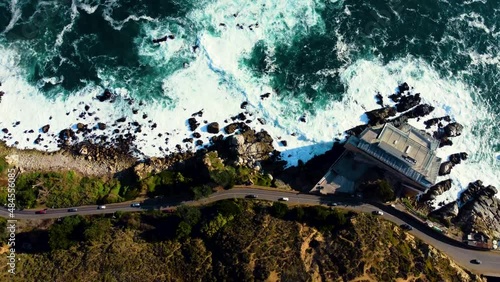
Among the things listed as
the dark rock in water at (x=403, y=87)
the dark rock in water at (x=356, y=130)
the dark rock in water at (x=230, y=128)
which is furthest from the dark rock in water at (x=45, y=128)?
the dark rock in water at (x=403, y=87)

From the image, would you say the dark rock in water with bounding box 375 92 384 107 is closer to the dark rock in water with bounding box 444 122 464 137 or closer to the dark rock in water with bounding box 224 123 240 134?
the dark rock in water with bounding box 444 122 464 137

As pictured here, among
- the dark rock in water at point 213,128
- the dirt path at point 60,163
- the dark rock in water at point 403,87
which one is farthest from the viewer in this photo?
the dark rock in water at point 403,87

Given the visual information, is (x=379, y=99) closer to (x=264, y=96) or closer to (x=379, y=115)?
(x=379, y=115)

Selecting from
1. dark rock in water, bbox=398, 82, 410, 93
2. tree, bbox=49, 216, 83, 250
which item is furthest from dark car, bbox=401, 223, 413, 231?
tree, bbox=49, 216, 83, 250

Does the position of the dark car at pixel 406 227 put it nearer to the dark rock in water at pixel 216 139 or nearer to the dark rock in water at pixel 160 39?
the dark rock in water at pixel 216 139

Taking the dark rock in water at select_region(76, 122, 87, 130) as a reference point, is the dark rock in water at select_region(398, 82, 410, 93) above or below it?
above

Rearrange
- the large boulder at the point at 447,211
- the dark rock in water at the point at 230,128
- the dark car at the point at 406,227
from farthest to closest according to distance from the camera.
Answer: the dark rock in water at the point at 230,128 → the large boulder at the point at 447,211 → the dark car at the point at 406,227

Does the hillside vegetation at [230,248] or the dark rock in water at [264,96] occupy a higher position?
the dark rock in water at [264,96]
